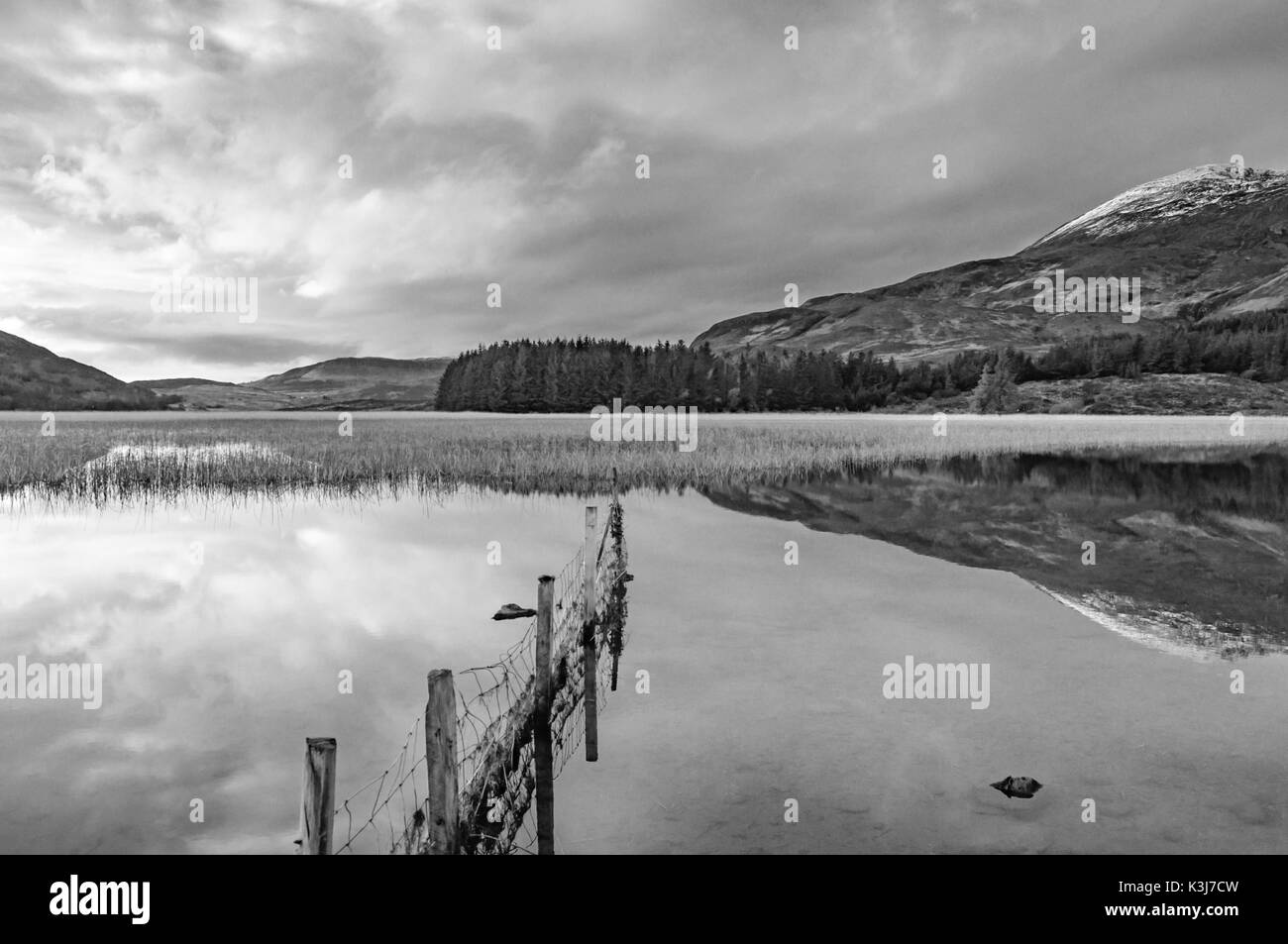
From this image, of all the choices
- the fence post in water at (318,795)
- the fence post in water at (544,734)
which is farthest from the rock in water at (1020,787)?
the fence post in water at (318,795)

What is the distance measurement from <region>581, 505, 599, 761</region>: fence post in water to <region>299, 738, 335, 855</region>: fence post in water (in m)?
3.57

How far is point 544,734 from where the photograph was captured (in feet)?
21.3

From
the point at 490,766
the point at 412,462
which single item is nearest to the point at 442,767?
the point at 490,766

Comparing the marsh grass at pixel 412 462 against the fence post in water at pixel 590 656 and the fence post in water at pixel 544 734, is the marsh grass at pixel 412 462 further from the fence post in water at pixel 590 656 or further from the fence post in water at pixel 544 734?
the fence post in water at pixel 544 734

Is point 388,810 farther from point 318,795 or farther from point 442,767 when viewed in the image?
point 318,795

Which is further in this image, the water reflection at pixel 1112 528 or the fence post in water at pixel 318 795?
the water reflection at pixel 1112 528

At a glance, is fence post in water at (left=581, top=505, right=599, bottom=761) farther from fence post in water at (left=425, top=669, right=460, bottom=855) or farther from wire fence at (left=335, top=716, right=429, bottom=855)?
fence post in water at (left=425, top=669, right=460, bottom=855)

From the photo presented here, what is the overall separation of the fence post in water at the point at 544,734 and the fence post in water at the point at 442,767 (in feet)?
4.53

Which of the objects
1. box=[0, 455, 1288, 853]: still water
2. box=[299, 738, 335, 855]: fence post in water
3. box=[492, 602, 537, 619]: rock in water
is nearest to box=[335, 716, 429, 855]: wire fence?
box=[0, 455, 1288, 853]: still water

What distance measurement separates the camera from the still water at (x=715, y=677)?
5965 millimetres

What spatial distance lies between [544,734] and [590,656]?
1256 mm

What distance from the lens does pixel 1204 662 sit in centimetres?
966

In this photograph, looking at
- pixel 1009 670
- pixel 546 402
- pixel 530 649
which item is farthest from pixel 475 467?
pixel 546 402

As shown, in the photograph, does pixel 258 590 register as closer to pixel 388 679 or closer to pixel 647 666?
pixel 388 679
